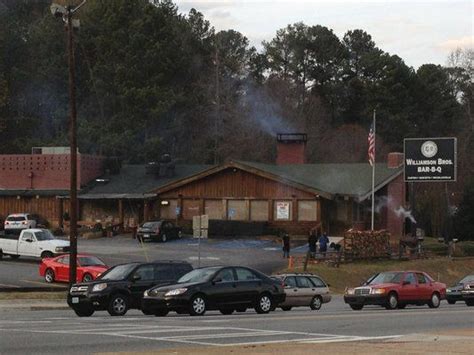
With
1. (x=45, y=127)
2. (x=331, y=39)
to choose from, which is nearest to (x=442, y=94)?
(x=331, y=39)

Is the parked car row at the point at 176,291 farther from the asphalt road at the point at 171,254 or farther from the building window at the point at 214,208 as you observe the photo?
the building window at the point at 214,208

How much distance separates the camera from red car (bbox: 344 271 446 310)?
33.4 meters

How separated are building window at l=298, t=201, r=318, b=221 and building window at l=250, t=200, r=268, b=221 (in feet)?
8.04

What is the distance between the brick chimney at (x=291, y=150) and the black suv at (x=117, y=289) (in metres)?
43.8

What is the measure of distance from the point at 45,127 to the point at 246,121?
21339 mm

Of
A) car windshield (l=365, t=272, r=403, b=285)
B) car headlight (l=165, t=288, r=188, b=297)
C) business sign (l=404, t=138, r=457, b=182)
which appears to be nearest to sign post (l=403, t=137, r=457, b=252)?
business sign (l=404, t=138, r=457, b=182)

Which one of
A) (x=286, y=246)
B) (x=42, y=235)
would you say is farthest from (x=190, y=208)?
(x=42, y=235)

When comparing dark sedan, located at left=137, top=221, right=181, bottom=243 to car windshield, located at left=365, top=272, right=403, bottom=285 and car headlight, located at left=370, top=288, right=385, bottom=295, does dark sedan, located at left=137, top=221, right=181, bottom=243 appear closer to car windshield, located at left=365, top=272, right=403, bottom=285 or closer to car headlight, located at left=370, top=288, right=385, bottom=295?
car windshield, located at left=365, top=272, right=403, bottom=285

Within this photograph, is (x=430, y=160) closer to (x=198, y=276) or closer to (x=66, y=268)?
(x=66, y=268)

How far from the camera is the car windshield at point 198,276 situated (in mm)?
28078

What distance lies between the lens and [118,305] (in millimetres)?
28656

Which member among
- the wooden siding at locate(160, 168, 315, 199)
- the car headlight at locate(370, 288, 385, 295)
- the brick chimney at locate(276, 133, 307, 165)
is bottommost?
the car headlight at locate(370, 288, 385, 295)

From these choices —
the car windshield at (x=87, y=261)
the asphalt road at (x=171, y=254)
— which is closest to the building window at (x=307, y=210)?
the asphalt road at (x=171, y=254)

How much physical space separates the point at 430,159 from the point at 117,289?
117 ft
